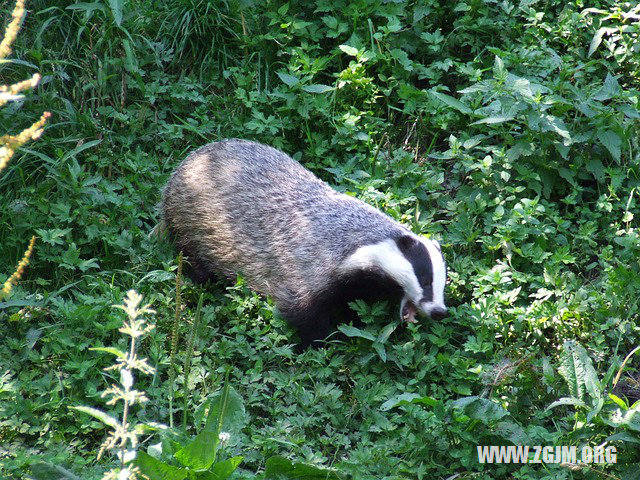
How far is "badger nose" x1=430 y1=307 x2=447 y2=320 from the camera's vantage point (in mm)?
4875

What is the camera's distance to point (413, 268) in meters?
4.93

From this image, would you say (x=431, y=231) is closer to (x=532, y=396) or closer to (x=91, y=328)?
(x=532, y=396)

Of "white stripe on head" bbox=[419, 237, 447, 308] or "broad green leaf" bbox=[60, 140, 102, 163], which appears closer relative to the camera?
"white stripe on head" bbox=[419, 237, 447, 308]

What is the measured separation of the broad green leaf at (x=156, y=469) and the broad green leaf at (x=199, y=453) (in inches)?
3.3

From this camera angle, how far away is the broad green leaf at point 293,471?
3605mm

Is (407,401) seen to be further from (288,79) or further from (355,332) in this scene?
(288,79)

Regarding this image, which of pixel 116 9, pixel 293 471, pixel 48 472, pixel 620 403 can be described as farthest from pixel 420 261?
pixel 116 9

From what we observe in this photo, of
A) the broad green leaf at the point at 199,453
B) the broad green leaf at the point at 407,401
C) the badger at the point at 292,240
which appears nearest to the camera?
the broad green leaf at the point at 199,453

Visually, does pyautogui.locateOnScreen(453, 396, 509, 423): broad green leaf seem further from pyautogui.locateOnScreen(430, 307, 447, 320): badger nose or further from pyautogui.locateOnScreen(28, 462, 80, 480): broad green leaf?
pyautogui.locateOnScreen(28, 462, 80, 480): broad green leaf

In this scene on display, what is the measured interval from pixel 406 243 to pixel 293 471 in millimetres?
1789

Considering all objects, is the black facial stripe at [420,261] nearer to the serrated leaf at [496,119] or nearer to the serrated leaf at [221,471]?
the serrated leaf at [496,119]

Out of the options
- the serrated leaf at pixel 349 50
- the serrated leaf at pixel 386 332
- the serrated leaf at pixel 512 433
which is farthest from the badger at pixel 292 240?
the serrated leaf at pixel 349 50

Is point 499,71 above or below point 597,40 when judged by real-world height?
above

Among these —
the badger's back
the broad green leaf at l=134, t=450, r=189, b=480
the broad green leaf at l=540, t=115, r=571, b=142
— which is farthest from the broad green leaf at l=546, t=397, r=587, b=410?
the broad green leaf at l=540, t=115, r=571, b=142
